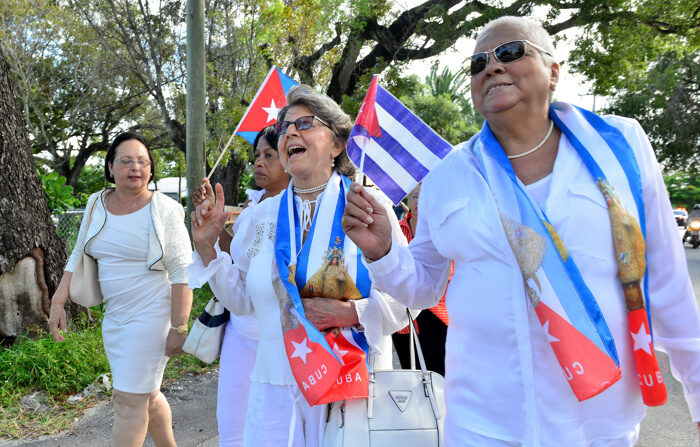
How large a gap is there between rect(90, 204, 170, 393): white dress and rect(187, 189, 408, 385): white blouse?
0.87 meters

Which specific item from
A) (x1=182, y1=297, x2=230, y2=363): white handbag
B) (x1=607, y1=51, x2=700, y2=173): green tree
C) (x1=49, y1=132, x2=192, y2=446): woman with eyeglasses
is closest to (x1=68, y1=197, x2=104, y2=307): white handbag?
(x1=49, y1=132, x2=192, y2=446): woman with eyeglasses

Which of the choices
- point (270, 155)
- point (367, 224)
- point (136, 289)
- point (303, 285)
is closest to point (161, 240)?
point (136, 289)

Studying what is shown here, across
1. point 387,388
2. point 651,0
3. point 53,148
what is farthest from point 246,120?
point 53,148

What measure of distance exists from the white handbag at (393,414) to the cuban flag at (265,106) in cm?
242

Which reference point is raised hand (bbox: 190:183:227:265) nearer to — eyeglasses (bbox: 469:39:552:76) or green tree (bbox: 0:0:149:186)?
eyeglasses (bbox: 469:39:552:76)

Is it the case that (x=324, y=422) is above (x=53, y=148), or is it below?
below

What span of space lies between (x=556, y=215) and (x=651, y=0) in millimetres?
11074

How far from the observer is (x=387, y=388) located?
217 centimetres

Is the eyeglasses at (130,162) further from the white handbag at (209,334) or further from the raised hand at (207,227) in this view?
the white handbag at (209,334)

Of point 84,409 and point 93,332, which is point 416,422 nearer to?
point 84,409

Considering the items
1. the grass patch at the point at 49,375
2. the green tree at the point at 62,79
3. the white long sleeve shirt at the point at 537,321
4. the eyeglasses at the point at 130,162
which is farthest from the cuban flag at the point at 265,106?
the green tree at the point at 62,79

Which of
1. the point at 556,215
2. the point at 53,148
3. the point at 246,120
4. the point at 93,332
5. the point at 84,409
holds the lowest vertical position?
the point at 84,409

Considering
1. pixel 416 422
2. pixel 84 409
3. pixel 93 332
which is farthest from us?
pixel 93 332

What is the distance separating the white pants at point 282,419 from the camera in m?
2.34
